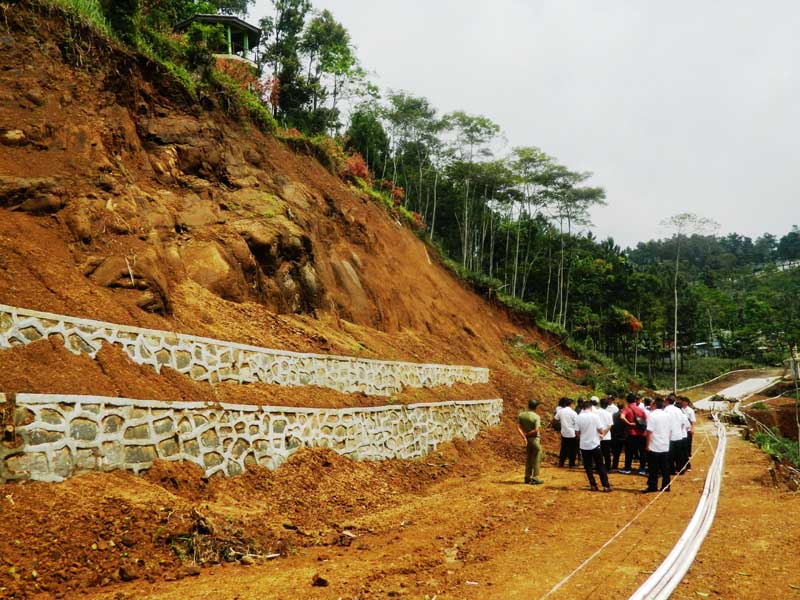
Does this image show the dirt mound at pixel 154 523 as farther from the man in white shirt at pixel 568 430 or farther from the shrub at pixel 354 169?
the shrub at pixel 354 169

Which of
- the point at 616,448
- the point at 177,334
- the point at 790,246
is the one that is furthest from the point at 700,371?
the point at 790,246

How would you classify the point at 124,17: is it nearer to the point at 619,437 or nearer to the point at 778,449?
the point at 619,437

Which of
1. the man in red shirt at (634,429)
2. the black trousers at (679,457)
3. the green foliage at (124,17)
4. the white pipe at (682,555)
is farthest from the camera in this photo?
the green foliage at (124,17)

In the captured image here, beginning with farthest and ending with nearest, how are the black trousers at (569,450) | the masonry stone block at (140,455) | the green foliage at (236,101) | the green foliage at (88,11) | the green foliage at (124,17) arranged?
the green foliage at (236,101) → the green foliage at (124,17) → the black trousers at (569,450) → the green foliage at (88,11) → the masonry stone block at (140,455)

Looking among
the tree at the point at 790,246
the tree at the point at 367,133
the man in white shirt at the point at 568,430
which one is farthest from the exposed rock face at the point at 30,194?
the tree at the point at 790,246

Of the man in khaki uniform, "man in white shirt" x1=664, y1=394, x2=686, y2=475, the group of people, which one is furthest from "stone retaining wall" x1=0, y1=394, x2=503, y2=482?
"man in white shirt" x1=664, y1=394, x2=686, y2=475

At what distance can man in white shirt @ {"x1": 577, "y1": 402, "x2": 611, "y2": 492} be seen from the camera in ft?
34.1

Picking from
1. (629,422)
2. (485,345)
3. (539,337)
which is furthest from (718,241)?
(629,422)

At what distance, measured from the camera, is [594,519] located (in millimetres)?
8234

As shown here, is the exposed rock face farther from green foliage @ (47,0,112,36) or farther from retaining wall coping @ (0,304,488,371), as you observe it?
green foliage @ (47,0,112,36)

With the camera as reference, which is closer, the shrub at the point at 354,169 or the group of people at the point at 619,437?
the group of people at the point at 619,437

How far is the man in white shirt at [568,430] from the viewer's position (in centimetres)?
1330

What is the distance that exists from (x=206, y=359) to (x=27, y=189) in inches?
170

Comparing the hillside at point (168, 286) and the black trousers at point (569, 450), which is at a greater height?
the hillside at point (168, 286)
